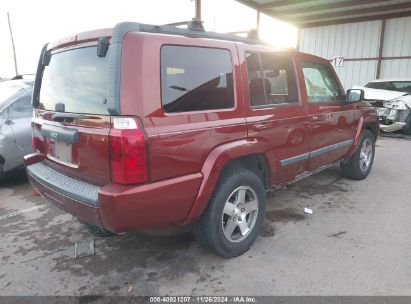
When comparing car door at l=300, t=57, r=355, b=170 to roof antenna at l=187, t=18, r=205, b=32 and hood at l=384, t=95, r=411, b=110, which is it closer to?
roof antenna at l=187, t=18, r=205, b=32

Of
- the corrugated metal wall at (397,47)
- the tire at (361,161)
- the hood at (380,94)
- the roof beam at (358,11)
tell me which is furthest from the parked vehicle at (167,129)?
the corrugated metal wall at (397,47)

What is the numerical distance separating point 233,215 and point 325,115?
187 centimetres

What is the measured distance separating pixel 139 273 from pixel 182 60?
177 centimetres

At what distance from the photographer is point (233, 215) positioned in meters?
2.94

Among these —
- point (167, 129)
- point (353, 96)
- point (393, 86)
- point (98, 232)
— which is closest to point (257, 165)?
point (167, 129)

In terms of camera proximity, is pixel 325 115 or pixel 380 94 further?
pixel 380 94

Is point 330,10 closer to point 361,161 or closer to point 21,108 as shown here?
point 361,161

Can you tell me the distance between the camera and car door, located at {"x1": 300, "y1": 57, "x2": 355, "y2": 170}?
3797 mm

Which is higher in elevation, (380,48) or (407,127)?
(380,48)

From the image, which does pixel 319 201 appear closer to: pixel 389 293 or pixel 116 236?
pixel 389 293

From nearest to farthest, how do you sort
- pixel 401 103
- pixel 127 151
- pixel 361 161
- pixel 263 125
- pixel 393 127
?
pixel 127 151 → pixel 263 125 → pixel 361 161 → pixel 401 103 → pixel 393 127

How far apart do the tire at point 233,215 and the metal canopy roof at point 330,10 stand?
33.1 ft

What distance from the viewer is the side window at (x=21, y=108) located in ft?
16.2

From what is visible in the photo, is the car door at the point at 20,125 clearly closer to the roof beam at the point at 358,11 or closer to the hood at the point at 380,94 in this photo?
the hood at the point at 380,94
